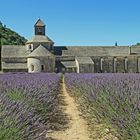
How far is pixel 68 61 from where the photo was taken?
62.5m

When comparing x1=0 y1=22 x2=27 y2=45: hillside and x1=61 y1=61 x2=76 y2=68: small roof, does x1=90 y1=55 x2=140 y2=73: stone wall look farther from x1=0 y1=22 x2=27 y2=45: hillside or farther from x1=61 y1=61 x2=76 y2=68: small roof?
x1=0 y1=22 x2=27 y2=45: hillside

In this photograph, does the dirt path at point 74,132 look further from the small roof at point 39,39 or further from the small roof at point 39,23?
A: the small roof at point 39,23

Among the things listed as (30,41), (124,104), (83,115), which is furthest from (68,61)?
(124,104)

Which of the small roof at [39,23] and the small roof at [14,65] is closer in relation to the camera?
the small roof at [14,65]

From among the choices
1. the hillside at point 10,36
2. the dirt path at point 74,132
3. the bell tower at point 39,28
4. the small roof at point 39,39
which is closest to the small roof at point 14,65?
the small roof at point 39,39

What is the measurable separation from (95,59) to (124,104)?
194 ft

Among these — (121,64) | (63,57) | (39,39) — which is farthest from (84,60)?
(39,39)

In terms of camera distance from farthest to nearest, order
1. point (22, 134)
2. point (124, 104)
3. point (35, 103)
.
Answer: point (35, 103), point (124, 104), point (22, 134)

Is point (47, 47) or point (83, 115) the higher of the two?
point (47, 47)

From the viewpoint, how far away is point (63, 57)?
206 ft

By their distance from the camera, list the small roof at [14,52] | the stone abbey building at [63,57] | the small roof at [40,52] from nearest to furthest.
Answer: the small roof at [40,52] < the stone abbey building at [63,57] < the small roof at [14,52]

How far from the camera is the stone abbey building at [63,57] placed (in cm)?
5906

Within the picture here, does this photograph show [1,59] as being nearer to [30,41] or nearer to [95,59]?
[30,41]

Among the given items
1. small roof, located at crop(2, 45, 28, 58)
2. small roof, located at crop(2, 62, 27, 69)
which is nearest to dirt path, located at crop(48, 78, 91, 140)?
small roof, located at crop(2, 62, 27, 69)
